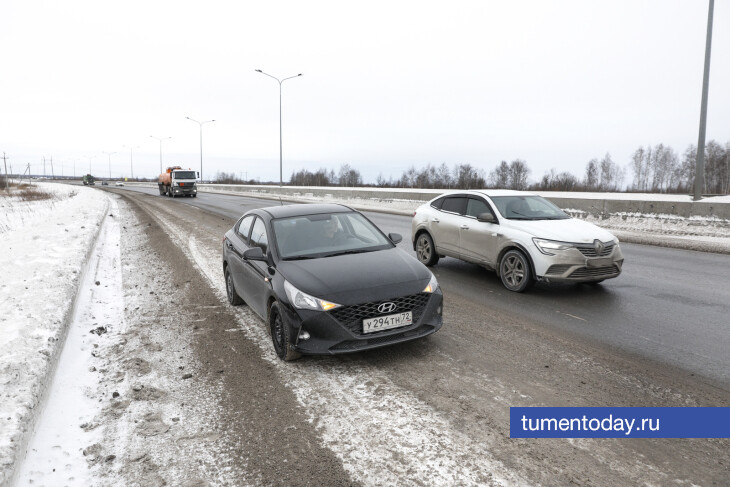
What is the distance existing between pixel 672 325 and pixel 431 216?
4.73 metres

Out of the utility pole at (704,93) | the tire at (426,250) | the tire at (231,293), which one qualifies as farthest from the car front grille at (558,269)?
the utility pole at (704,93)

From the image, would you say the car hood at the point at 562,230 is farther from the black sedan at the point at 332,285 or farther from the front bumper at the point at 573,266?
the black sedan at the point at 332,285

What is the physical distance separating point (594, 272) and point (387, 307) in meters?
4.06

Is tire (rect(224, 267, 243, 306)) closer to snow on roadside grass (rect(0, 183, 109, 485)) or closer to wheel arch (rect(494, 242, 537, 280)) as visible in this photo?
snow on roadside grass (rect(0, 183, 109, 485))

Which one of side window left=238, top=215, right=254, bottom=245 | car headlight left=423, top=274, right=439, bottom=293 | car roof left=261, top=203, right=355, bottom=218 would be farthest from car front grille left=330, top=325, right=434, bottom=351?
side window left=238, top=215, right=254, bottom=245

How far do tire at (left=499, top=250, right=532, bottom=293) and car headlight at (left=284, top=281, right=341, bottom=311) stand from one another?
3914 millimetres

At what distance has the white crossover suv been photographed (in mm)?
6879

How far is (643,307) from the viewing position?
641cm

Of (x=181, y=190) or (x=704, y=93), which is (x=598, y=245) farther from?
(x=181, y=190)

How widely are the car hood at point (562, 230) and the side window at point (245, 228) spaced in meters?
4.06

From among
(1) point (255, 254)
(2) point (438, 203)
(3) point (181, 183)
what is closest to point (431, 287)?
(1) point (255, 254)

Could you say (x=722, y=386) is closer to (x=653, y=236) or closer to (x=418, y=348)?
(x=418, y=348)

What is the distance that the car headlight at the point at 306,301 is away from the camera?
4.29 metres

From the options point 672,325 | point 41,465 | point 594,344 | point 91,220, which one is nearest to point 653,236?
point 672,325
